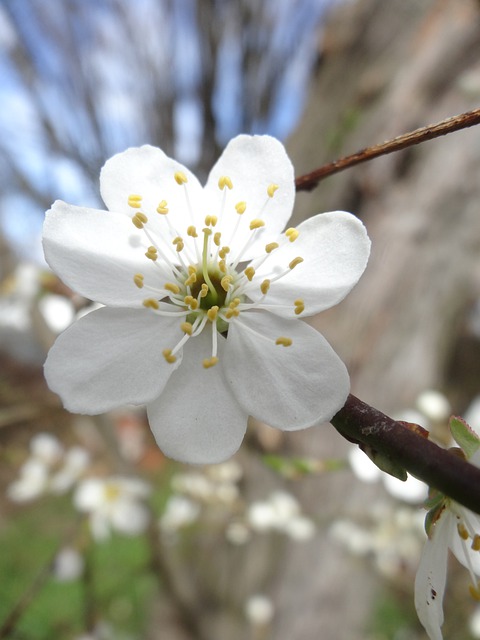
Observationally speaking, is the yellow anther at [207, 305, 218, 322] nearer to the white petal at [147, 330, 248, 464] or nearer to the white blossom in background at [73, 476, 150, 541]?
the white petal at [147, 330, 248, 464]

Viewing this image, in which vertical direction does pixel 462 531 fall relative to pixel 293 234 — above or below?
below

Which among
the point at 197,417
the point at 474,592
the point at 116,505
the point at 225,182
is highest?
the point at 225,182

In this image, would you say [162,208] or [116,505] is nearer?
[162,208]

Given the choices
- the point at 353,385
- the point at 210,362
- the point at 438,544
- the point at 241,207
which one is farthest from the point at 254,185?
the point at 353,385

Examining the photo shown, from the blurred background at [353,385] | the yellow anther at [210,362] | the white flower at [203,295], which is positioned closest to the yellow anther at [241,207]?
the white flower at [203,295]

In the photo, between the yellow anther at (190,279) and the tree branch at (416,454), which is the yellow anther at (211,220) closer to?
the yellow anther at (190,279)

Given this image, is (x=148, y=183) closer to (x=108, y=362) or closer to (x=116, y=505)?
(x=108, y=362)

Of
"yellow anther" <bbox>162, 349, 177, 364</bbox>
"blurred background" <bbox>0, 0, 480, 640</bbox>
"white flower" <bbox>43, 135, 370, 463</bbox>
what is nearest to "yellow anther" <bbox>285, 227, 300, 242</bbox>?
"white flower" <bbox>43, 135, 370, 463</bbox>
